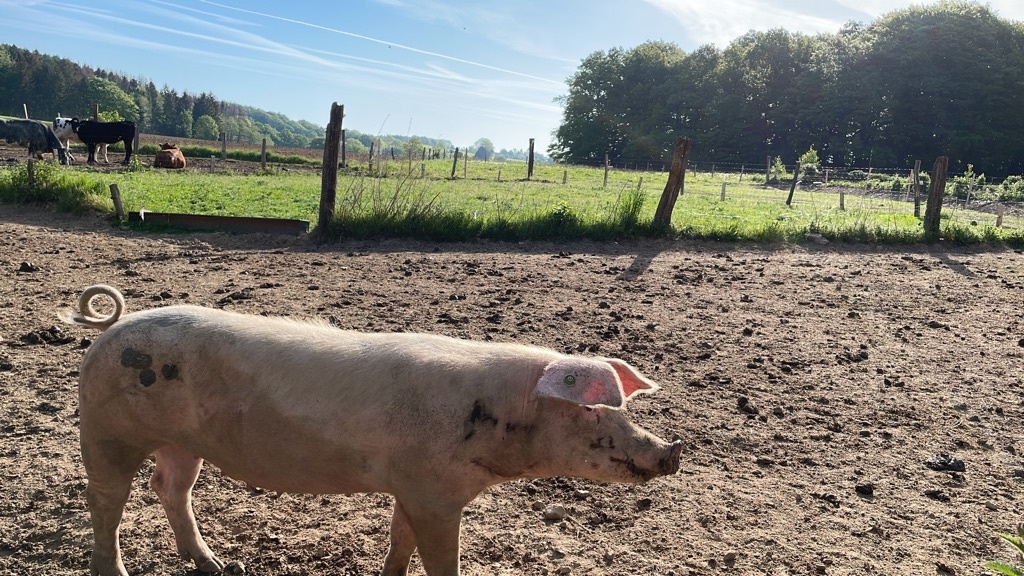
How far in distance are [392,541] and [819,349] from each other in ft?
16.6

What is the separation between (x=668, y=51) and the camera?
8588 cm

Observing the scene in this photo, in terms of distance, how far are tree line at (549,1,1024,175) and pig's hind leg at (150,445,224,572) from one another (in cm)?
6451

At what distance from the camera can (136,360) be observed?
263cm

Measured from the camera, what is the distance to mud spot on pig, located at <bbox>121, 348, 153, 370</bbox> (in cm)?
262

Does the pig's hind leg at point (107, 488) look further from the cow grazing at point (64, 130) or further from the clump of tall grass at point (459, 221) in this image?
the cow grazing at point (64, 130)

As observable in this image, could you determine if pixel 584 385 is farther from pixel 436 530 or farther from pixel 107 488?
pixel 107 488

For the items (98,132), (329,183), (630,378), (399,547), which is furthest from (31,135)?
(630,378)

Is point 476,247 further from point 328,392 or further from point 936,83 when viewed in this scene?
point 936,83

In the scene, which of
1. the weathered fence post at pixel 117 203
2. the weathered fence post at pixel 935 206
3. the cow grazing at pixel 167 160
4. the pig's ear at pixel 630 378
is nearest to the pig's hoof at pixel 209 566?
the pig's ear at pixel 630 378

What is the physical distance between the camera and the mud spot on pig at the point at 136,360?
8.61ft

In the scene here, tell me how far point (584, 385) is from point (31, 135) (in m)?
25.9

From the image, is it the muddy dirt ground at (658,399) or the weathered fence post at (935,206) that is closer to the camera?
the muddy dirt ground at (658,399)

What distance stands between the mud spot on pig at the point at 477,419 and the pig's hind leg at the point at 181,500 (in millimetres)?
1314

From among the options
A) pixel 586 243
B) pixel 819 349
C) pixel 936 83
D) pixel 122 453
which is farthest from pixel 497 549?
pixel 936 83
